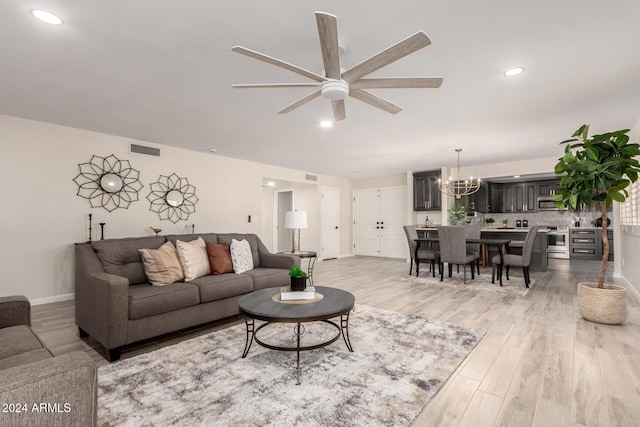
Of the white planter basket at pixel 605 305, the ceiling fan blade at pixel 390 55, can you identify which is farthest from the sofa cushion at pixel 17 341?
the white planter basket at pixel 605 305

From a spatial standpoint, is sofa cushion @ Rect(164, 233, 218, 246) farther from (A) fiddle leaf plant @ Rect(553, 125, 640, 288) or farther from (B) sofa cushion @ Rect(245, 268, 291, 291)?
(A) fiddle leaf plant @ Rect(553, 125, 640, 288)

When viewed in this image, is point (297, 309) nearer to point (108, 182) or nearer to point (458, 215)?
point (108, 182)

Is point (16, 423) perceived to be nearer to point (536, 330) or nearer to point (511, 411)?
point (511, 411)

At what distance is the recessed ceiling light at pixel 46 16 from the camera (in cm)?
198

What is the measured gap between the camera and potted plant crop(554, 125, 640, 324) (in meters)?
3.01

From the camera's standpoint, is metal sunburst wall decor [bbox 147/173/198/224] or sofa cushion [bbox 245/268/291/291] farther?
metal sunburst wall decor [bbox 147/173/198/224]

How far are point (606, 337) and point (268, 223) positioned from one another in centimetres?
819

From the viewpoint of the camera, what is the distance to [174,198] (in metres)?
5.49

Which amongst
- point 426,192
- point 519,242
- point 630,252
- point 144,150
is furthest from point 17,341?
point 426,192

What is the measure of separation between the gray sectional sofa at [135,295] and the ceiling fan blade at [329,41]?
7.67 ft

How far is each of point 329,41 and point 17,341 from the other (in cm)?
233

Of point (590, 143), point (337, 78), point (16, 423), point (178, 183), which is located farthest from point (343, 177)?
point (16, 423)

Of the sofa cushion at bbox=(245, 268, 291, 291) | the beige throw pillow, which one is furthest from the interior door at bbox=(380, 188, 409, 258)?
the beige throw pillow

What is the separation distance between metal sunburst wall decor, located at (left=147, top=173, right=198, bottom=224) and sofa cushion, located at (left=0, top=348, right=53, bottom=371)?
4.08 meters
